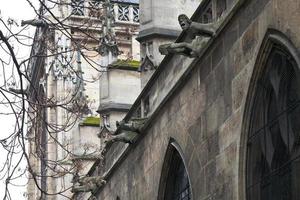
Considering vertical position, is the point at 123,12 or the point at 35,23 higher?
the point at 123,12

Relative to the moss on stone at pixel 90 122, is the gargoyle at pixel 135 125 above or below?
above

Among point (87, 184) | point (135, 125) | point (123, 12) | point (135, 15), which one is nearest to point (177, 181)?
point (135, 125)

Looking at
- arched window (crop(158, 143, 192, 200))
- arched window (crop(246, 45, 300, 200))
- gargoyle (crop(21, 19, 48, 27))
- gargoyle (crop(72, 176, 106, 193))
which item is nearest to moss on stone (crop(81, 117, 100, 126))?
gargoyle (crop(72, 176, 106, 193))

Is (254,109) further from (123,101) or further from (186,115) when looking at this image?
(123,101)

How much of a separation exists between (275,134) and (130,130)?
245 inches

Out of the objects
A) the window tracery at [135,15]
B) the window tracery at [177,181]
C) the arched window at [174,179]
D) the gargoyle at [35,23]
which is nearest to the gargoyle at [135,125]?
the arched window at [174,179]

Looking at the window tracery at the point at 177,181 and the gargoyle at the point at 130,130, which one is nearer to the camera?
the window tracery at the point at 177,181

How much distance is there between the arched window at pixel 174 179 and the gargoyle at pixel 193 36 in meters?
2.13

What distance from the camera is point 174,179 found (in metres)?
15.0

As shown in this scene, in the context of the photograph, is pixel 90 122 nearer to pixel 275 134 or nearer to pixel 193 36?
pixel 193 36

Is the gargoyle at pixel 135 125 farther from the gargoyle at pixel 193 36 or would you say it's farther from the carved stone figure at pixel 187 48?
the carved stone figure at pixel 187 48

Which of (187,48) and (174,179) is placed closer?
(187,48)

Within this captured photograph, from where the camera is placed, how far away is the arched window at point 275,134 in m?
10.2

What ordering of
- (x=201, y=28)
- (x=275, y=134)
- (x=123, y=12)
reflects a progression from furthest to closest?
(x=123, y=12) < (x=201, y=28) < (x=275, y=134)
